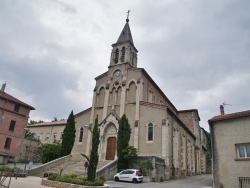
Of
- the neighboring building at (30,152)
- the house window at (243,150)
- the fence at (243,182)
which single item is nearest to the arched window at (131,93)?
the house window at (243,150)

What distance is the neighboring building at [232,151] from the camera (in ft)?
44.5

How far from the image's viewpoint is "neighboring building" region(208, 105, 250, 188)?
13555mm

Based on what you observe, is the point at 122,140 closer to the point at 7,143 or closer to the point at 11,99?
the point at 7,143

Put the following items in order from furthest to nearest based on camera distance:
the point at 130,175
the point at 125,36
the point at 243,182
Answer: the point at 125,36 → the point at 130,175 → the point at 243,182

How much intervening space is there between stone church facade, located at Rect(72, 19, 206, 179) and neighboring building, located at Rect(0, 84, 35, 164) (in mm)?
12056

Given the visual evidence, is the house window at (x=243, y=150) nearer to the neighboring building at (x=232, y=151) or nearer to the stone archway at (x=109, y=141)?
the neighboring building at (x=232, y=151)

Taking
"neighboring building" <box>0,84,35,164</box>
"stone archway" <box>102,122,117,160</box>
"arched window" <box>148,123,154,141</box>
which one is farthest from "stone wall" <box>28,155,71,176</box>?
"neighboring building" <box>0,84,35,164</box>

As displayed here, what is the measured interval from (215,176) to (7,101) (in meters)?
33.6

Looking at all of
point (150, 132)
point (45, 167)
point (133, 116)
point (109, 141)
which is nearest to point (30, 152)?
point (45, 167)

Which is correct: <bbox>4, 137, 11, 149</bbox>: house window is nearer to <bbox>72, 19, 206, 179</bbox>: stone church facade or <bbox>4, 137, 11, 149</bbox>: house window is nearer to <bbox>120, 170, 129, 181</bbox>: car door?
<bbox>72, 19, 206, 179</bbox>: stone church facade

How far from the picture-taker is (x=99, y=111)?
31453 millimetres

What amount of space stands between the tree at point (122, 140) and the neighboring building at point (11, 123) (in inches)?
775

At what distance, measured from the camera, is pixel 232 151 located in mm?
14188

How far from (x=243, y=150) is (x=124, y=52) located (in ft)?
74.9
